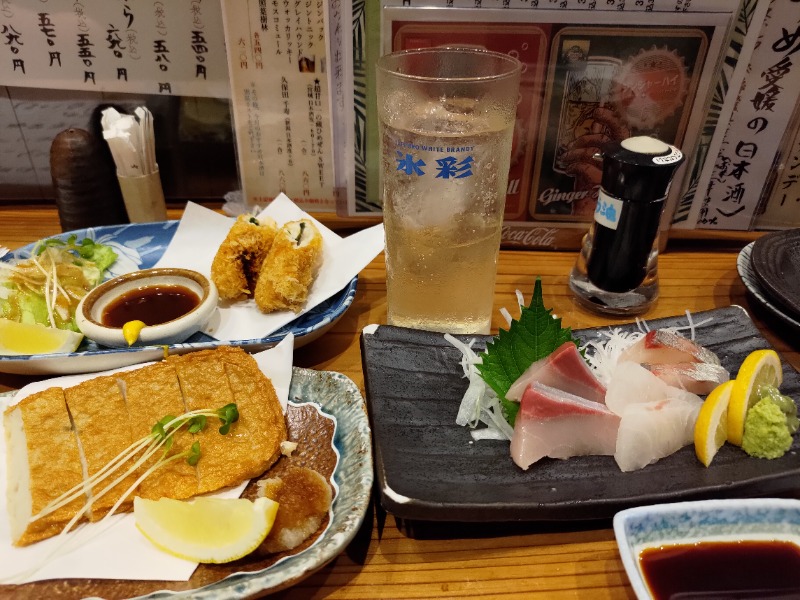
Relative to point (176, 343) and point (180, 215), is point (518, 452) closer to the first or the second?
point (176, 343)

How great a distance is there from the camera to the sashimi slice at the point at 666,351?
154cm

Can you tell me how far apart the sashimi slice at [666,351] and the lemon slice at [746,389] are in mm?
149

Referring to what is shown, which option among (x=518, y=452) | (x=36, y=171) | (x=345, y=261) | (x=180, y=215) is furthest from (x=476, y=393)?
(x=36, y=171)

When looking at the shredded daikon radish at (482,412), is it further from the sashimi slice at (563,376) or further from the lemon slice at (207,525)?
the lemon slice at (207,525)

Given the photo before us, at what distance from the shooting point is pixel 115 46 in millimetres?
2131

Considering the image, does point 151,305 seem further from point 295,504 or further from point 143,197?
point 295,504

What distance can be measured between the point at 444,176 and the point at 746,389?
3.01 feet

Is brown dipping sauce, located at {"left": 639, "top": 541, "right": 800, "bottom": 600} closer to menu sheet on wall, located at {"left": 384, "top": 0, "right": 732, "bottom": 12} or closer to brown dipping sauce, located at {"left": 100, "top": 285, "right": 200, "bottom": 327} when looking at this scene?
brown dipping sauce, located at {"left": 100, "top": 285, "right": 200, "bottom": 327}

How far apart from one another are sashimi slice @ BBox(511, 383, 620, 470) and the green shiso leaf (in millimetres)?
133

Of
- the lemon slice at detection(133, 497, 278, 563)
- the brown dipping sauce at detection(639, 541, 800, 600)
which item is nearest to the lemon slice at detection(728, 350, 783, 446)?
the brown dipping sauce at detection(639, 541, 800, 600)

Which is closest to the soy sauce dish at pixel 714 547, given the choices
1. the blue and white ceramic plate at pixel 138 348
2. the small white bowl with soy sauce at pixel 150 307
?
the blue and white ceramic plate at pixel 138 348

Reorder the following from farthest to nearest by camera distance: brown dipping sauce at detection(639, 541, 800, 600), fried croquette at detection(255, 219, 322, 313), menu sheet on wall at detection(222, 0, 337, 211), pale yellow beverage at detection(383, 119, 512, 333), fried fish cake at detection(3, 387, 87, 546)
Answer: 1. menu sheet on wall at detection(222, 0, 337, 211)
2. fried croquette at detection(255, 219, 322, 313)
3. pale yellow beverage at detection(383, 119, 512, 333)
4. fried fish cake at detection(3, 387, 87, 546)
5. brown dipping sauce at detection(639, 541, 800, 600)

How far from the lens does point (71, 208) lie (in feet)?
7.07

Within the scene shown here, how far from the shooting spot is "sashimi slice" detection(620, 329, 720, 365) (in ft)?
5.04
